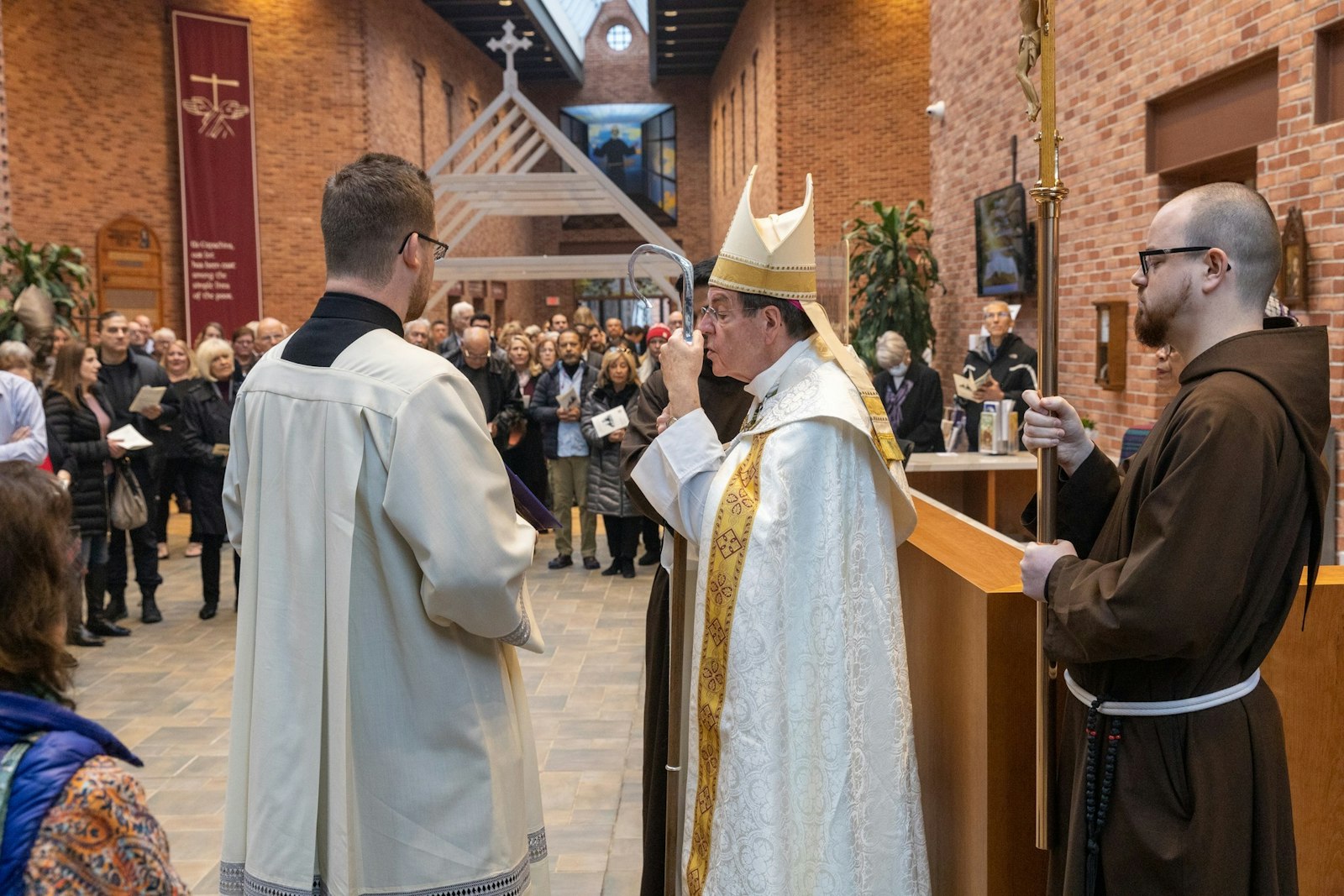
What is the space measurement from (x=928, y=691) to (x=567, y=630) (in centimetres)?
390

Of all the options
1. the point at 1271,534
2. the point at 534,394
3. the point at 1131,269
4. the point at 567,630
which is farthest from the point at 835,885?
the point at 534,394

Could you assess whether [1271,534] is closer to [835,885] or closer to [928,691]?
[835,885]

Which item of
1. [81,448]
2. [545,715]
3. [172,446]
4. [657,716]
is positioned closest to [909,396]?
[545,715]

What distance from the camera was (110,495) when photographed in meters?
6.39

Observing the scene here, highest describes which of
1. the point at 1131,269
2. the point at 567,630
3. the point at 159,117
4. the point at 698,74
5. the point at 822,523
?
the point at 698,74

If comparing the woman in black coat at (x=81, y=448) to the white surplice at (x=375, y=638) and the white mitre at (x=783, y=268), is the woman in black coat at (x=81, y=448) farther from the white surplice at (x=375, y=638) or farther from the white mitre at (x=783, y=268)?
the white mitre at (x=783, y=268)

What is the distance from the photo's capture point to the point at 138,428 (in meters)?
7.00

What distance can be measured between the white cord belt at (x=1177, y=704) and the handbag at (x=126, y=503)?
5779mm

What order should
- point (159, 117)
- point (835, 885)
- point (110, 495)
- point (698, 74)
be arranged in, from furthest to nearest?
point (698, 74) → point (159, 117) → point (110, 495) → point (835, 885)

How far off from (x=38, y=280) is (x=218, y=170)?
582cm

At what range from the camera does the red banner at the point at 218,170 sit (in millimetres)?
15023

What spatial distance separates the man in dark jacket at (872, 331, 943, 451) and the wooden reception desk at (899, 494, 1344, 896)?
4961 millimetres

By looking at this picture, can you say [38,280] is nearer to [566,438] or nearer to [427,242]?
[566,438]

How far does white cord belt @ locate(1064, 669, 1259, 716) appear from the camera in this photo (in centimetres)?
182
